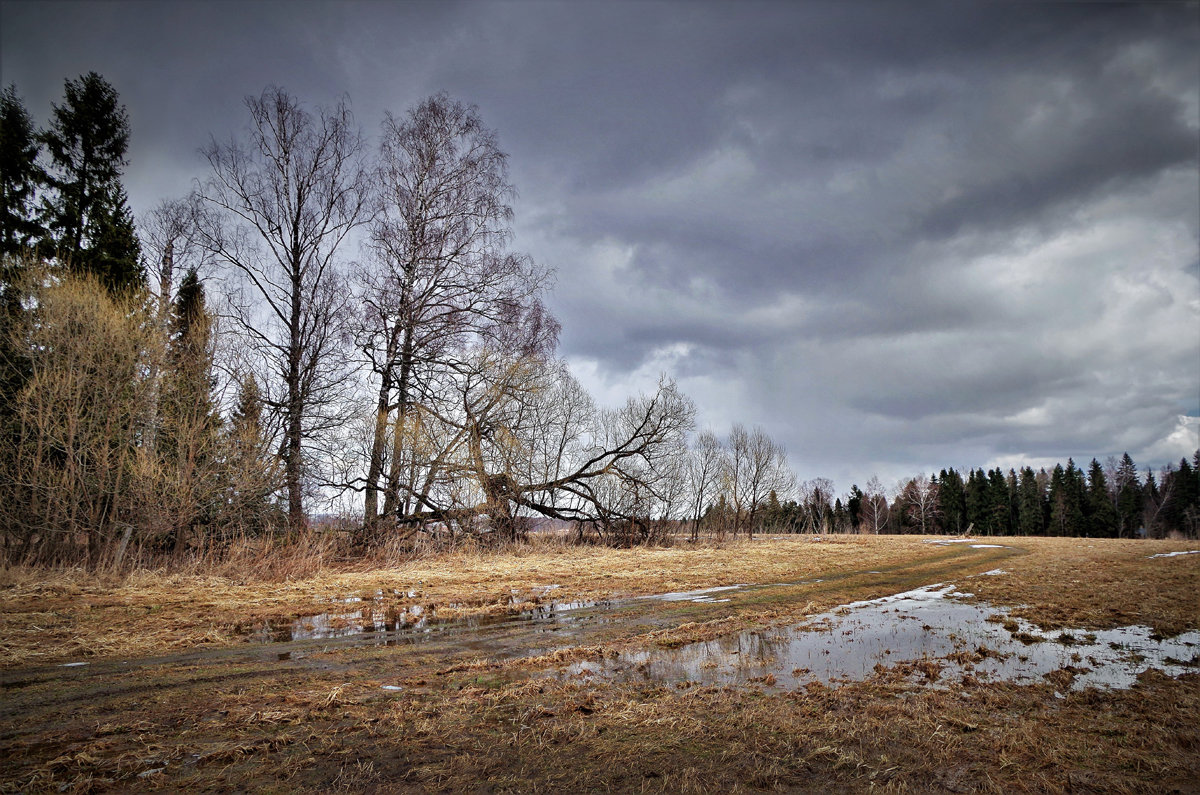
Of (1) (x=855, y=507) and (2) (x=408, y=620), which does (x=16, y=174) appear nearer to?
(2) (x=408, y=620)

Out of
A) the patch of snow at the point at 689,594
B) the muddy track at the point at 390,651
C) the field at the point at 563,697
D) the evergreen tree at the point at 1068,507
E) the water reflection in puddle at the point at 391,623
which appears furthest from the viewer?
the evergreen tree at the point at 1068,507

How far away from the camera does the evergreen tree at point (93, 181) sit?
1928 centimetres

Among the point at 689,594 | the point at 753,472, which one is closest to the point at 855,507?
the point at 753,472

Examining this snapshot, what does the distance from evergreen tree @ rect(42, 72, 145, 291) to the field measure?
14.0 m

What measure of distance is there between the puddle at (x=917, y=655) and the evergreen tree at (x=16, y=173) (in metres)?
24.2

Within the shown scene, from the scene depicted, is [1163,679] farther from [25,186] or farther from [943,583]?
[25,186]

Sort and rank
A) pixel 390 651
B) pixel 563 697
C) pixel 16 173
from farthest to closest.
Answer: pixel 16 173 < pixel 390 651 < pixel 563 697

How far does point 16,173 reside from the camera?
1900 centimetres

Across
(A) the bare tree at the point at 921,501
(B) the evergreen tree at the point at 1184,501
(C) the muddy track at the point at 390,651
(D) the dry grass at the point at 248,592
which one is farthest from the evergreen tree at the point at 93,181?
(B) the evergreen tree at the point at 1184,501

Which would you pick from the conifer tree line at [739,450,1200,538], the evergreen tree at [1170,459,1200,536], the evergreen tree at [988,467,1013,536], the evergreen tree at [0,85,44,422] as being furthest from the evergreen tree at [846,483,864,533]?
the evergreen tree at [0,85,44,422]

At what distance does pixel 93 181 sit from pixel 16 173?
1937 mm

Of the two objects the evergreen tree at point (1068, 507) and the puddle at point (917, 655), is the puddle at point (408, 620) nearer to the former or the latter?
the puddle at point (917, 655)

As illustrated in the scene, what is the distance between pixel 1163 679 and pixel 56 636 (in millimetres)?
11495

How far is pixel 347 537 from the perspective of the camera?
16812 mm
